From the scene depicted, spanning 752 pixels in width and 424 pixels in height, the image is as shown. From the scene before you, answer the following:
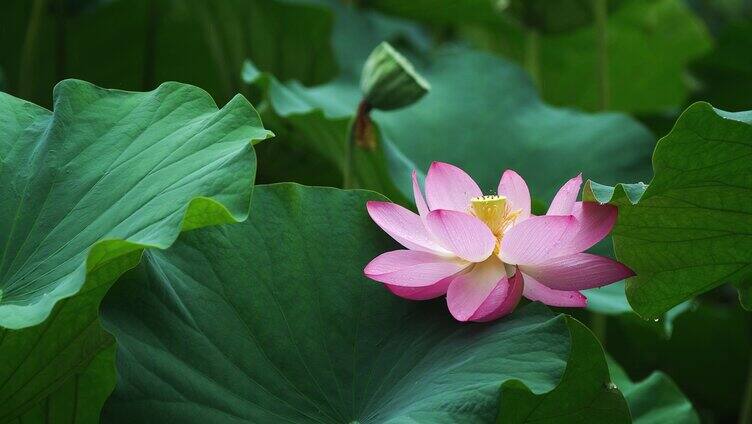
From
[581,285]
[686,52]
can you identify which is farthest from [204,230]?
[686,52]

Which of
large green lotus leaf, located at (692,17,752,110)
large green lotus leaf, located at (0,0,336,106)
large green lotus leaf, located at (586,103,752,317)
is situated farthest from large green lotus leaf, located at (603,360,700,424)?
large green lotus leaf, located at (692,17,752,110)

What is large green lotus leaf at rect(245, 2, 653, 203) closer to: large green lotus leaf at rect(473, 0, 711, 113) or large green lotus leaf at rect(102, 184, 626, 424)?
large green lotus leaf at rect(102, 184, 626, 424)

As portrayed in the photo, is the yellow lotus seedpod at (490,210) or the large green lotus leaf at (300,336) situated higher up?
the yellow lotus seedpod at (490,210)

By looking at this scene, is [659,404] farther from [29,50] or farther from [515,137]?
[29,50]

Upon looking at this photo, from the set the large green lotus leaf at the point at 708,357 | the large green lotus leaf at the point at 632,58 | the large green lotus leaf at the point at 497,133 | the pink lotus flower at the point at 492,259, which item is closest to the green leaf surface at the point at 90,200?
the pink lotus flower at the point at 492,259

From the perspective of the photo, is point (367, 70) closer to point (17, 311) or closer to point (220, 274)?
point (220, 274)

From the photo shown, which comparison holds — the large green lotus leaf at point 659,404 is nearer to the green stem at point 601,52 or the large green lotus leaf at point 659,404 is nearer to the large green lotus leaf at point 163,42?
the green stem at point 601,52
